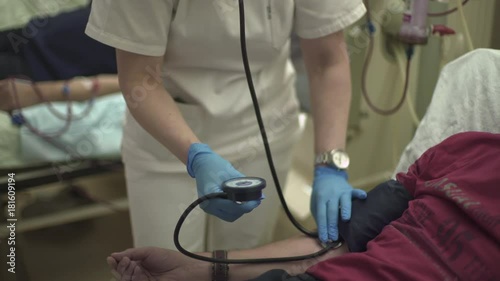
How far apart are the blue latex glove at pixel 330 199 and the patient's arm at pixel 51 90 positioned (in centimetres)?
106

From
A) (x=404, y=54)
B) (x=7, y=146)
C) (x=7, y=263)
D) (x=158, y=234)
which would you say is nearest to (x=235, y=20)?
(x=158, y=234)

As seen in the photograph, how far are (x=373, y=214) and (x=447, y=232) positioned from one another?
17 cm

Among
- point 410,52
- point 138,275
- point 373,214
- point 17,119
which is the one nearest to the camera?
point 138,275

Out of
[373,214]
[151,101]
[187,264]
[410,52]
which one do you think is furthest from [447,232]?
[410,52]

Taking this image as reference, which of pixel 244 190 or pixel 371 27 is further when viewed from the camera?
pixel 371 27

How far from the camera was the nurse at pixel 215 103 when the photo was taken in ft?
3.71

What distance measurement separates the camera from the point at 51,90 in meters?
2.07

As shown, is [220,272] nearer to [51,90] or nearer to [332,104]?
[332,104]

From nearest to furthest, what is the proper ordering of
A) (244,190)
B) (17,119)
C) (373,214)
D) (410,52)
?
(244,190), (373,214), (410,52), (17,119)

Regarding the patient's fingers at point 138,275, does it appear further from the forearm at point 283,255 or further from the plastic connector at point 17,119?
the plastic connector at point 17,119

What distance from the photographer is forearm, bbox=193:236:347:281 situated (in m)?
1.14

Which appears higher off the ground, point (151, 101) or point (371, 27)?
point (371, 27)

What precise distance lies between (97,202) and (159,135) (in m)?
1.32

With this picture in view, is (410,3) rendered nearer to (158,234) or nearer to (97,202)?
(158,234)
